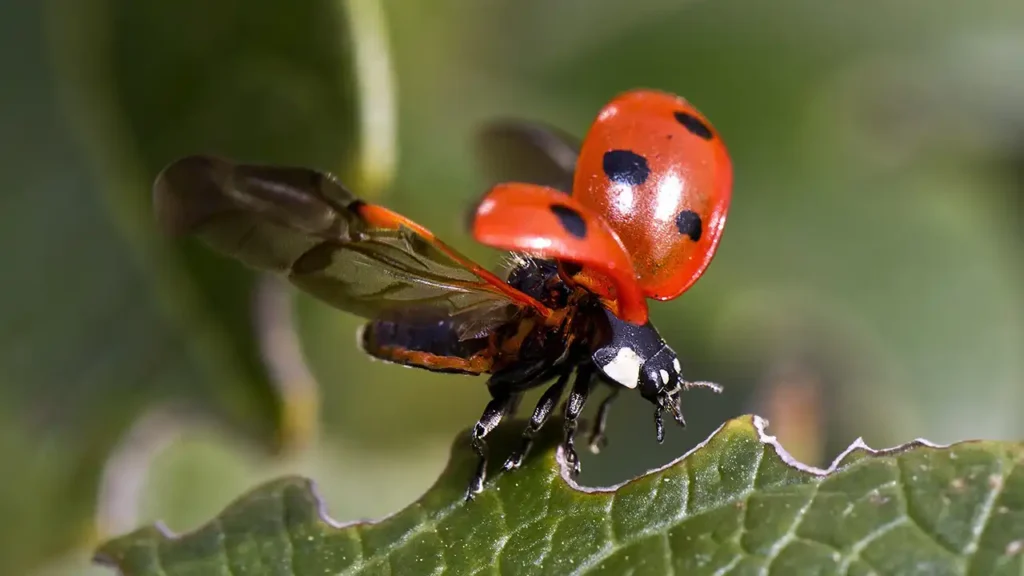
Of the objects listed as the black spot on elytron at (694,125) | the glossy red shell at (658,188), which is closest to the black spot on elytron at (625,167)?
the glossy red shell at (658,188)

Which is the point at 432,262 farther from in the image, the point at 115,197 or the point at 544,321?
the point at 115,197

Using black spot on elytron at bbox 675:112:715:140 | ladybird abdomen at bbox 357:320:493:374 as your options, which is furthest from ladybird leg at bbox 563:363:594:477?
black spot on elytron at bbox 675:112:715:140

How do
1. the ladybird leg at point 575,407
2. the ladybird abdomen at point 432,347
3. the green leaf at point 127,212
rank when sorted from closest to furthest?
the ladybird leg at point 575,407 → the ladybird abdomen at point 432,347 → the green leaf at point 127,212

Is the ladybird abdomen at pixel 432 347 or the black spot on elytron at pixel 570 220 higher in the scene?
the black spot on elytron at pixel 570 220

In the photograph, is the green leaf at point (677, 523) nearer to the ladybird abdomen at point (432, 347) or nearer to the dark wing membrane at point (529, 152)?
the ladybird abdomen at point (432, 347)

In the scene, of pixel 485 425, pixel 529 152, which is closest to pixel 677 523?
pixel 485 425

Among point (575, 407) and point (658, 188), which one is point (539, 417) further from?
point (658, 188)

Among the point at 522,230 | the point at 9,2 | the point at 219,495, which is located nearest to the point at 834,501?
the point at 522,230

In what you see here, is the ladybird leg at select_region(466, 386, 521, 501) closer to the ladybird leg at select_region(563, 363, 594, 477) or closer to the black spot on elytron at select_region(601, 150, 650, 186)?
the ladybird leg at select_region(563, 363, 594, 477)

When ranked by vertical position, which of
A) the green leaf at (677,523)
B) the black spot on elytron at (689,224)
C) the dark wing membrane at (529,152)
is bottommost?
the green leaf at (677,523)
